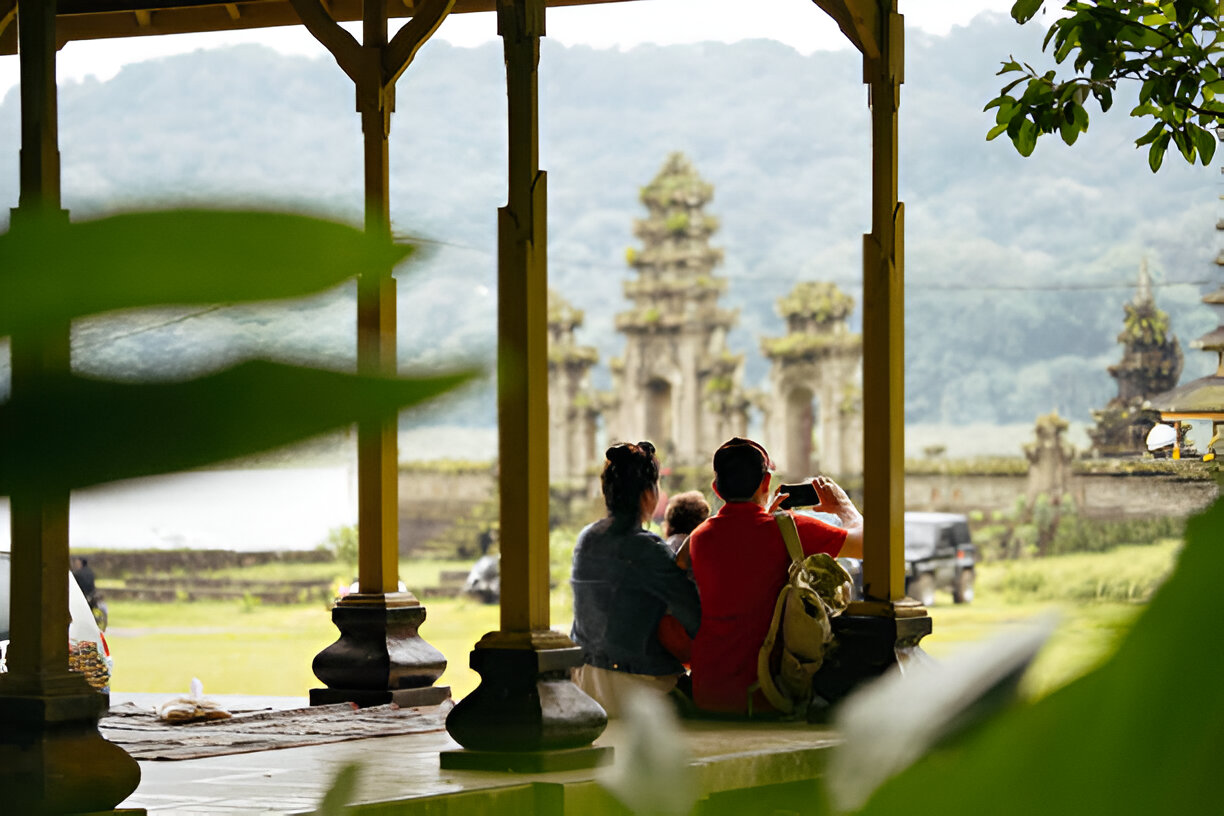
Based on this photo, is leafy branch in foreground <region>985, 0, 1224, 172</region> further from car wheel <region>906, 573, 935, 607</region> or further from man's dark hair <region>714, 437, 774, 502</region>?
car wheel <region>906, 573, 935, 607</region>

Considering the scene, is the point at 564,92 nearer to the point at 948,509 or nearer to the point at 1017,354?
the point at 1017,354

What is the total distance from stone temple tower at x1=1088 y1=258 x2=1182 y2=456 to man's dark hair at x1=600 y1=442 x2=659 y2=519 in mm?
35338

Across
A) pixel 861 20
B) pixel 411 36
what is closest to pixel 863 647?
pixel 861 20

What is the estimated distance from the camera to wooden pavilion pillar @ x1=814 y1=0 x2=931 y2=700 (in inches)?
222

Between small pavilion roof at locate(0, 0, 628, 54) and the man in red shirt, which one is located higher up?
small pavilion roof at locate(0, 0, 628, 54)

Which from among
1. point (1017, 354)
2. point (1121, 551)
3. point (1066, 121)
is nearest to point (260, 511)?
point (1121, 551)

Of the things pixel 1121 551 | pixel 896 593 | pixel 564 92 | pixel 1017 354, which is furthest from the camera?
pixel 564 92

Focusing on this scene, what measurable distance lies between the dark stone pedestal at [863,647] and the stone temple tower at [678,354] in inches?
1425

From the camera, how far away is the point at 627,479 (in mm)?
5285

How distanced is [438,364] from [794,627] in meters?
5.28

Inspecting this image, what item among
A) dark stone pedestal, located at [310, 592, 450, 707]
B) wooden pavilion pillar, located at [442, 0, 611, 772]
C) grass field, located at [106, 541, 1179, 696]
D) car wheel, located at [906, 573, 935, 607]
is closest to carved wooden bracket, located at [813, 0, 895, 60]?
wooden pavilion pillar, located at [442, 0, 611, 772]

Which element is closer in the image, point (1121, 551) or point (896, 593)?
point (1121, 551)

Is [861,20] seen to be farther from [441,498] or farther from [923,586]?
[441,498]

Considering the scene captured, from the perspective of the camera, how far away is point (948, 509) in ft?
131
